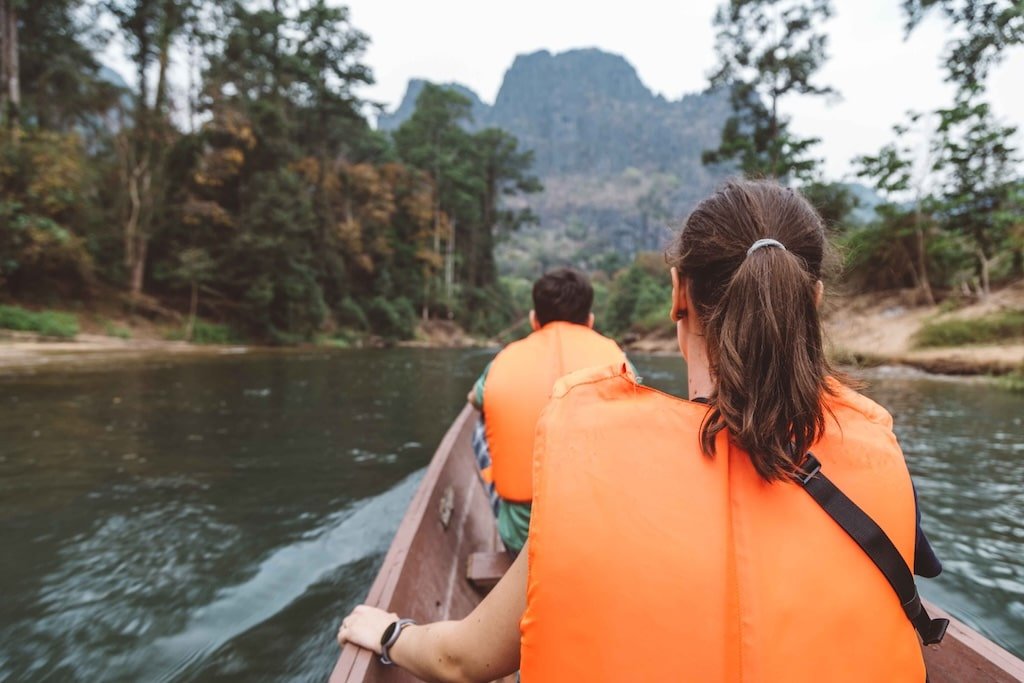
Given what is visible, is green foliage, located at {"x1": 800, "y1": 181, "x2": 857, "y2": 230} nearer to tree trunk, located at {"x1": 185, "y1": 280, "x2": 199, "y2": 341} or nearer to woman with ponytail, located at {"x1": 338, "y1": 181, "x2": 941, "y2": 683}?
woman with ponytail, located at {"x1": 338, "y1": 181, "x2": 941, "y2": 683}

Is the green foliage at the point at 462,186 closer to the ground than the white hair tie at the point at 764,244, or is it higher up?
higher up

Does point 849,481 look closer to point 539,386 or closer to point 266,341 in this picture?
point 539,386

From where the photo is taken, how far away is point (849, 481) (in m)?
0.76

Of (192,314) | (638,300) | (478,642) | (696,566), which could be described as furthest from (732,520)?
(638,300)

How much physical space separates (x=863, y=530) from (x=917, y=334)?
1478cm

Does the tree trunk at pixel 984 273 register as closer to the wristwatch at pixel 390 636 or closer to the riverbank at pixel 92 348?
the wristwatch at pixel 390 636

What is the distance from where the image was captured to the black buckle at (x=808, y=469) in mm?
729

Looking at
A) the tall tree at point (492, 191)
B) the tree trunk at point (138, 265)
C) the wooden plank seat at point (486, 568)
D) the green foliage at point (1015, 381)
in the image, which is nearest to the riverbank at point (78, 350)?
the tree trunk at point (138, 265)

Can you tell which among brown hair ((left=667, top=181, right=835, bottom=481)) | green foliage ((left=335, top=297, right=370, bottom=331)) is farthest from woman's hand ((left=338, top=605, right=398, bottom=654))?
green foliage ((left=335, top=297, right=370, bottom=331))

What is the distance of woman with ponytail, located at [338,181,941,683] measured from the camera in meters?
0.68

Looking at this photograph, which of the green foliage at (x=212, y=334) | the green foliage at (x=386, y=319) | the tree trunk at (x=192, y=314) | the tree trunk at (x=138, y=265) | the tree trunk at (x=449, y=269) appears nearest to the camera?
the tree trunk at (x=138, y=265)

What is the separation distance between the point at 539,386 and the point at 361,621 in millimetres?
971

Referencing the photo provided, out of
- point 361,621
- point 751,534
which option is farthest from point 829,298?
point 361,621

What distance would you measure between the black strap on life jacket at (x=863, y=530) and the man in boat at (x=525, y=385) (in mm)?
1129
